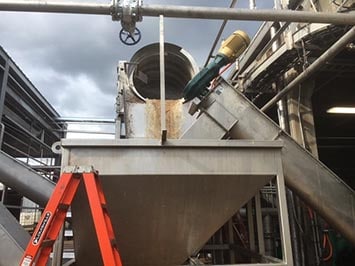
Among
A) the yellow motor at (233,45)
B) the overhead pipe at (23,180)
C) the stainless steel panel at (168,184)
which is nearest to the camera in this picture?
the stainless steel panel at (168,184)

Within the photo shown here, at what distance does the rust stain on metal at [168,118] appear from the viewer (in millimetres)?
2920

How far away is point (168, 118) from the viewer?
2.95 m

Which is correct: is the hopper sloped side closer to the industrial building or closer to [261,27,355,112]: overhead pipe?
the industrial building

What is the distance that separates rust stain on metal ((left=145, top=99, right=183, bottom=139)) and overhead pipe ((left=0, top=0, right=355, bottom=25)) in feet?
3.47

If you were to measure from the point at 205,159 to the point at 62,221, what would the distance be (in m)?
0.83

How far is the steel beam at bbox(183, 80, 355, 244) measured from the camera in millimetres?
2330

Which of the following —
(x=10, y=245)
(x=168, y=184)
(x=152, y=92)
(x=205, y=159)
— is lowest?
(x=10, y=245)

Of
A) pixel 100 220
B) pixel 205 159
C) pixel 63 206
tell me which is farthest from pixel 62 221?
pixel 205 159

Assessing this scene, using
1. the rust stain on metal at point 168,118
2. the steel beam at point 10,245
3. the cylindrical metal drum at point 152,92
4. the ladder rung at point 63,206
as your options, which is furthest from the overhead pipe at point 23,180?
the ladder rung at point 63,206

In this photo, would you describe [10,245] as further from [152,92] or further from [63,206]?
[152,92]

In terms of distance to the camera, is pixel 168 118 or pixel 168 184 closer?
pixel 168 184

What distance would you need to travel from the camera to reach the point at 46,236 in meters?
1.53

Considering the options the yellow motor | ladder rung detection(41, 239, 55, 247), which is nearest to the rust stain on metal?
the yellow motor

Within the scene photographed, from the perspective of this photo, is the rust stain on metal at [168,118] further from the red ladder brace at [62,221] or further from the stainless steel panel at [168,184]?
the red ladder brace at [62,221]
